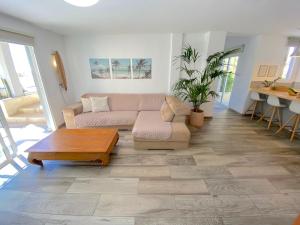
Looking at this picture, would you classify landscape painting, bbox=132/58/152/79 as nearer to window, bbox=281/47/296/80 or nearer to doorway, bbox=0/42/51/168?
doorway, bbox=0/42/51/168

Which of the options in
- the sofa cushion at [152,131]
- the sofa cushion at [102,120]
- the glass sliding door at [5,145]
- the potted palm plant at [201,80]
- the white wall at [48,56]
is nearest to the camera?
the glass sliding door at [5,145]

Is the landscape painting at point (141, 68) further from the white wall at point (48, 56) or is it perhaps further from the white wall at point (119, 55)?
the white wall at point (48, 56)

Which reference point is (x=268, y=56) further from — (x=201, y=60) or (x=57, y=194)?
(x=57, y=194)

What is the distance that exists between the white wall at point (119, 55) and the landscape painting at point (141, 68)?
103 mm

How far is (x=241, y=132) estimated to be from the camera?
10.5 ft

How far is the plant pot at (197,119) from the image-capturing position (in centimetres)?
339

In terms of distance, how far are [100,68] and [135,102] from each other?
54.8 inches

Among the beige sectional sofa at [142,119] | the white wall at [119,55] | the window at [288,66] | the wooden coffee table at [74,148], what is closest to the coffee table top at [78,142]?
the wooden coffee table at [74,148]

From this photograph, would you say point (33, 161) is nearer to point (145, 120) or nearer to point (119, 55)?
point (145, 120)

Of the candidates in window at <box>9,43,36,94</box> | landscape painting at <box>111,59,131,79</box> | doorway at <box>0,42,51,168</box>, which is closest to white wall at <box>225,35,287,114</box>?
landscape painting at <box>111,59,131,79</box>

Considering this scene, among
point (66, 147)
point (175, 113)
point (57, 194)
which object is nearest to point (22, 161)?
point (66, 147)

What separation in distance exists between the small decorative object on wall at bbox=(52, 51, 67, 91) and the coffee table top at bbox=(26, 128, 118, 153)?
1558 millimetres

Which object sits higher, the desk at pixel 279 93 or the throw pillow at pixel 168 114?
the desk at pixel 279 93

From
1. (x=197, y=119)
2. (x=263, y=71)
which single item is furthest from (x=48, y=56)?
(x=263, y=71)
